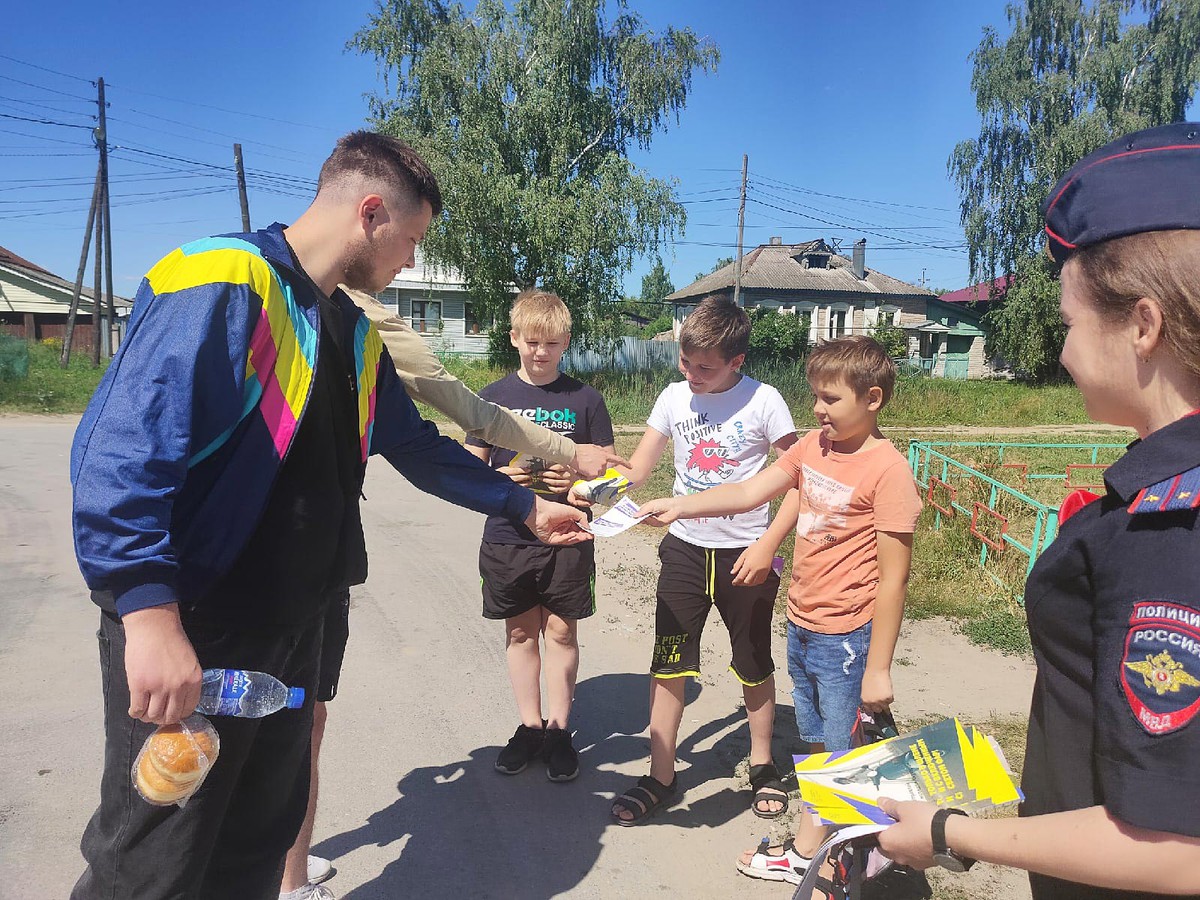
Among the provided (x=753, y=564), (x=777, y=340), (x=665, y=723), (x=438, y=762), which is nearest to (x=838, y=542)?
(x=753, y=564)

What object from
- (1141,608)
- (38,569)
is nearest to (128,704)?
(1141,608)

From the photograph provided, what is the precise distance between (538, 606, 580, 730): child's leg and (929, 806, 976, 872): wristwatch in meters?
2.46

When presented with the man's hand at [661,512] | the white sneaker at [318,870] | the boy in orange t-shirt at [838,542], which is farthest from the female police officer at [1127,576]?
the white sneaker at [318,870]

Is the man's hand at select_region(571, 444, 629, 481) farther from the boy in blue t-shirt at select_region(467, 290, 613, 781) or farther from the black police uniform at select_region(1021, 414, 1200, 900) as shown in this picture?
the black police uniform at select_region(1021, 414, 1200, 900)

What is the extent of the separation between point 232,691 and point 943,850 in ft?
4.98

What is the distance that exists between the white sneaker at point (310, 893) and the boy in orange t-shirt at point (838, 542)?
1.50 meters

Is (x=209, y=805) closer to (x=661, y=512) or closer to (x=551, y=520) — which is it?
(x=551, y=520)

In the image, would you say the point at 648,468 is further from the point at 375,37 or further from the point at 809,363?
the point at 375,37

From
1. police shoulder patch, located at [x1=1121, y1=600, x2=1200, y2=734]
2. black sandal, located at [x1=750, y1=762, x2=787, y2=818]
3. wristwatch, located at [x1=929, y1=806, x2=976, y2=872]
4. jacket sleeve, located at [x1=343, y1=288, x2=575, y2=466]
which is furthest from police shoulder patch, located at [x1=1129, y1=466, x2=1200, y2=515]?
black sandal, located at [x1=750, y1=762, x2=787, y2=818]

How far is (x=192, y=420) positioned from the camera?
1.69m

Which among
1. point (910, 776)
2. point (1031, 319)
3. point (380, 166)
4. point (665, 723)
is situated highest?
point (1031, 319)

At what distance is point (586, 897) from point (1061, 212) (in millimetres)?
2651

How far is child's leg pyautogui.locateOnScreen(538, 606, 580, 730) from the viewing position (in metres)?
3.77

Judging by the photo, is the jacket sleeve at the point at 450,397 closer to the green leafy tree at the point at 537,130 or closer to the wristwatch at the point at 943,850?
the wristwatch at the point at 943,850
